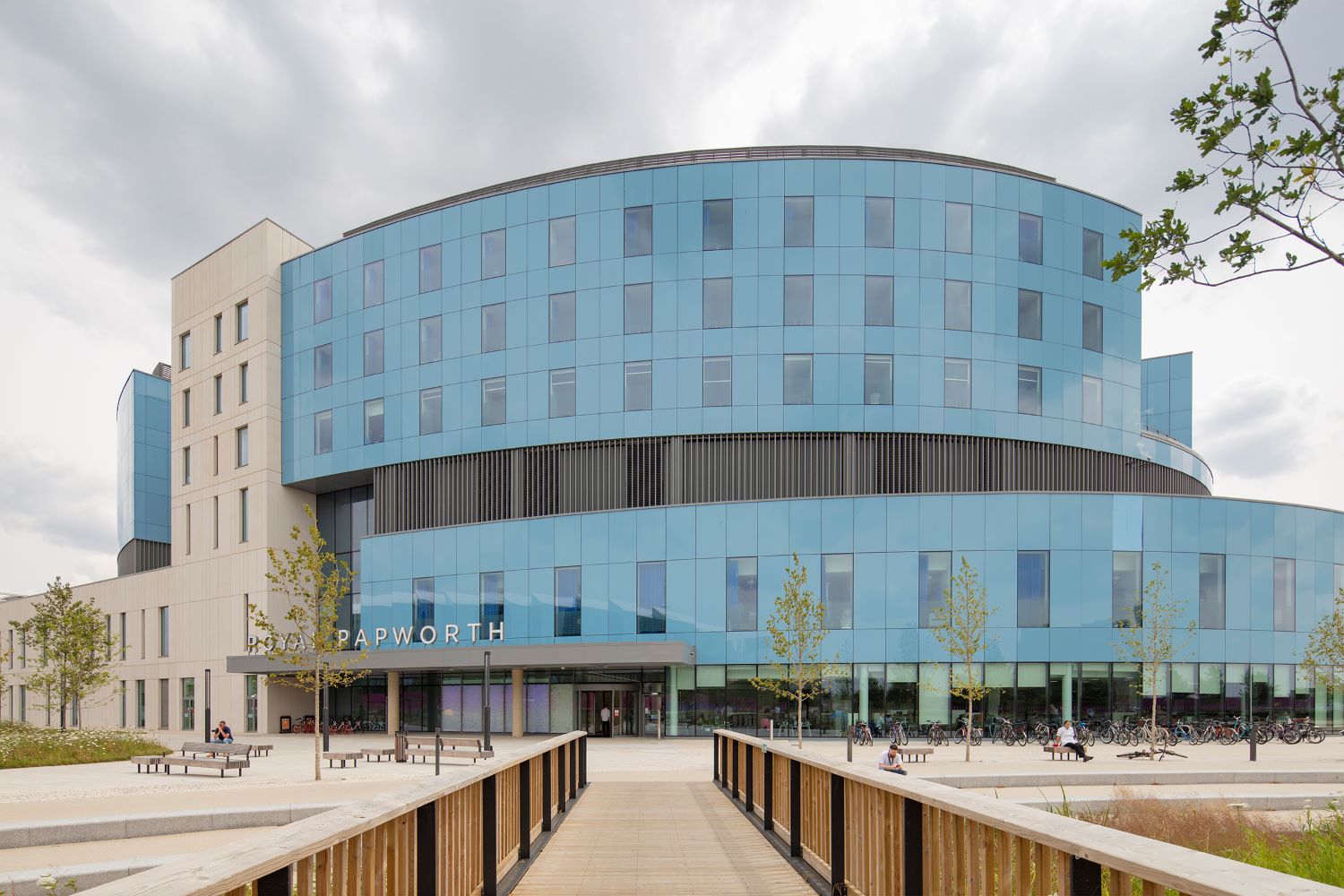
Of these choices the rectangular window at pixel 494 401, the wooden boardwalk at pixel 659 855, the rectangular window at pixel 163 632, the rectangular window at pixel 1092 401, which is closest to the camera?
the wooden boardwalk at pixel 659 855

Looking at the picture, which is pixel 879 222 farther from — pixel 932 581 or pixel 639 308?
pixel 932 581

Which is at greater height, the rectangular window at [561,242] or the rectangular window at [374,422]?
the rectangular window at [561,242]

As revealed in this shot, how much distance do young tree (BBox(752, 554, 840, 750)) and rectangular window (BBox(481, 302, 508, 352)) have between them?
17967mm

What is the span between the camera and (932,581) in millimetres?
42000

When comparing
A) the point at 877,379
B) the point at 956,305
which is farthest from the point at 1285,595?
the point at 877,379

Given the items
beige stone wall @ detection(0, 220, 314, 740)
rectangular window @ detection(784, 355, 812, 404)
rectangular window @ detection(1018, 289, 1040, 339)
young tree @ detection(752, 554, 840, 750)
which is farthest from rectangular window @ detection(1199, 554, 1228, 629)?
beige stone wall @ detection(0, 220, 314, 740)

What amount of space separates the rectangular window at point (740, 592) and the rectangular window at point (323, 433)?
2376 centimetres

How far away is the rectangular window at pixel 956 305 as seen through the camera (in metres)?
46.9

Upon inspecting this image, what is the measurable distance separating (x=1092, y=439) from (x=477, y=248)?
1212 inches

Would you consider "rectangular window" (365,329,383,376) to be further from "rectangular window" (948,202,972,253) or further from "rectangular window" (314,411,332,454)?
"rectangular window" (948,202,972,253)

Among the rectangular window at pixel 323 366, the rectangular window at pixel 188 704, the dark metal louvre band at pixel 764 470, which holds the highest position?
the rectangular window at pixel 323 366

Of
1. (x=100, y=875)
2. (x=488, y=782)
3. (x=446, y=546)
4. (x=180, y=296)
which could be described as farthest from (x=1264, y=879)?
A: (x=180, y=296)

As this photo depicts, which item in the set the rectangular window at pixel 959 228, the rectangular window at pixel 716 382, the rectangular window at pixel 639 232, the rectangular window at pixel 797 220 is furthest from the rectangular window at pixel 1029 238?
the rectangular window at pixel 639 232

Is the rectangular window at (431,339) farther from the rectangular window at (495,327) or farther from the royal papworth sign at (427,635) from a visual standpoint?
the royal papworth sign at (427,635)
